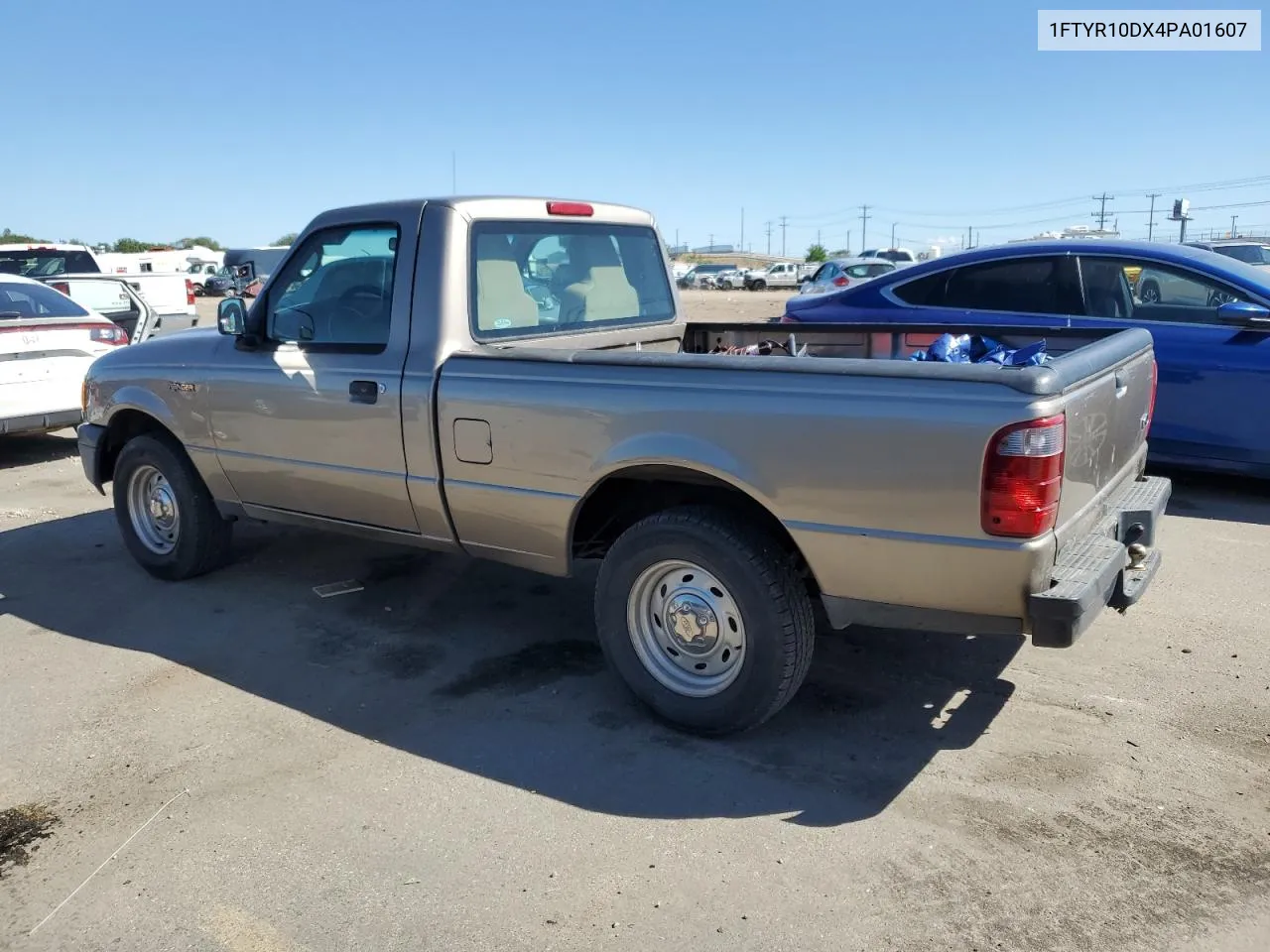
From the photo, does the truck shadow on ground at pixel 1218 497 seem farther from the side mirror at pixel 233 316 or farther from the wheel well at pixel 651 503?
the side mirror at pixel 233 316

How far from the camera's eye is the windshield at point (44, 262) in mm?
13891

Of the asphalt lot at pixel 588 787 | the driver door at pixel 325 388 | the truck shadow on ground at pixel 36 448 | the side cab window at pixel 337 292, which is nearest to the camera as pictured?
the asphalt lot at pixel 588 787

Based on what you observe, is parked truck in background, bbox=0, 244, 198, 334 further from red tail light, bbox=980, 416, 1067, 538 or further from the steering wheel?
red tail light, bbox=980, 416, 1067, 538

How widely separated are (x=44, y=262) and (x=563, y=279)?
12591mm

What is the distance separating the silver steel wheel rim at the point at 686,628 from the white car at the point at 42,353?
20.9ft

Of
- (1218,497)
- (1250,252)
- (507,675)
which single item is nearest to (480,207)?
(507,675)

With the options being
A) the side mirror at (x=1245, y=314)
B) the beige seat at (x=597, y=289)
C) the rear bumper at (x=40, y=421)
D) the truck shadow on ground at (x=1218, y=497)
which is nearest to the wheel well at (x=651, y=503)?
the beige seat at (x=597, y=289)

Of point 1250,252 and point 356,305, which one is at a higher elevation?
point 356,305

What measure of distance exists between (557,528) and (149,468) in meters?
2.80

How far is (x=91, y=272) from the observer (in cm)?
1466

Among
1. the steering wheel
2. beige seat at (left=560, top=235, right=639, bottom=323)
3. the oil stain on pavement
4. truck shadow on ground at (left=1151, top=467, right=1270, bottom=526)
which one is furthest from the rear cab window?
truck shadow on ground at (left=1151, top=467, right=1270, bottom=526)

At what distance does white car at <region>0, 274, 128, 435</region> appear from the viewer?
27.4 ft

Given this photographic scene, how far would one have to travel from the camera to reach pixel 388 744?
3.76 metres

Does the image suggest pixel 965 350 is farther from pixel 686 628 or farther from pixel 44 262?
pixel 44 262
